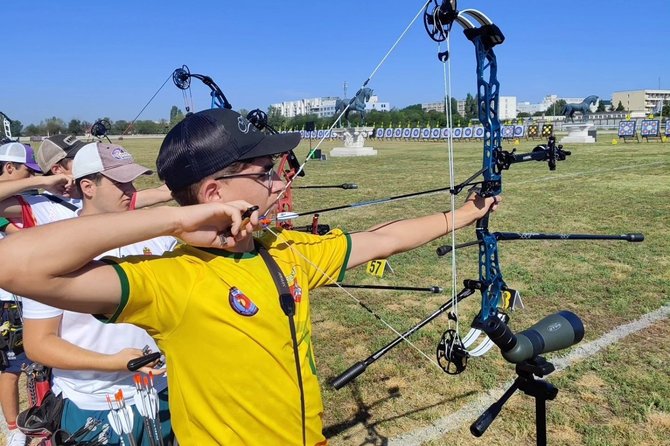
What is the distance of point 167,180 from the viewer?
1458 mm

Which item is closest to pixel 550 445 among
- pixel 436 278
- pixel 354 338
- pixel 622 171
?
pixel 354 338

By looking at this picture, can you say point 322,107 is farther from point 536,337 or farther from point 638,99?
point 638,99

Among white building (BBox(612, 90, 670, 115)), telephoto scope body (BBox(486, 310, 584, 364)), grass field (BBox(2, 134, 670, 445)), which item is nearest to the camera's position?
telephoto scope body (BBox(486, 310, 584, 364))

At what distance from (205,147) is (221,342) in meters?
0.53

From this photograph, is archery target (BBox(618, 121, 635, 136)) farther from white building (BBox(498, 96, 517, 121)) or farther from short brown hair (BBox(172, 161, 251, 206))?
white building (BBox(498, 96, 517, 121))

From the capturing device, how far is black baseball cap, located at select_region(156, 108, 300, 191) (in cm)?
140

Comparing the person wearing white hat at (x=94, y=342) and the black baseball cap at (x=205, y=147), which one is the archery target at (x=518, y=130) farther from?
the black baseball cap at (x=205, y=147)

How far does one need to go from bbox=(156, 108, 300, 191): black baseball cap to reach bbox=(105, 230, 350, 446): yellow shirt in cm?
23

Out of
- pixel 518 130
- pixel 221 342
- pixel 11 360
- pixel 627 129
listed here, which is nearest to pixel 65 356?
pixel 221 342

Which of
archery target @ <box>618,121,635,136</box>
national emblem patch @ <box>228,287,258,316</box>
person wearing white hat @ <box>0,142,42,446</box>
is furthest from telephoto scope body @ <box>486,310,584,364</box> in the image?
archery target @ <box>618,121,635,136</box>

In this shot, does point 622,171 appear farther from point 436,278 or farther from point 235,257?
point 235,257

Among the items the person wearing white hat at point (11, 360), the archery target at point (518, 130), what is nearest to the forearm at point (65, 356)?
the person wearing white hat at point (11, 360)

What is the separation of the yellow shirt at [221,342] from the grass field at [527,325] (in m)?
1.81

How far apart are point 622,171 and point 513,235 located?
14120mm
